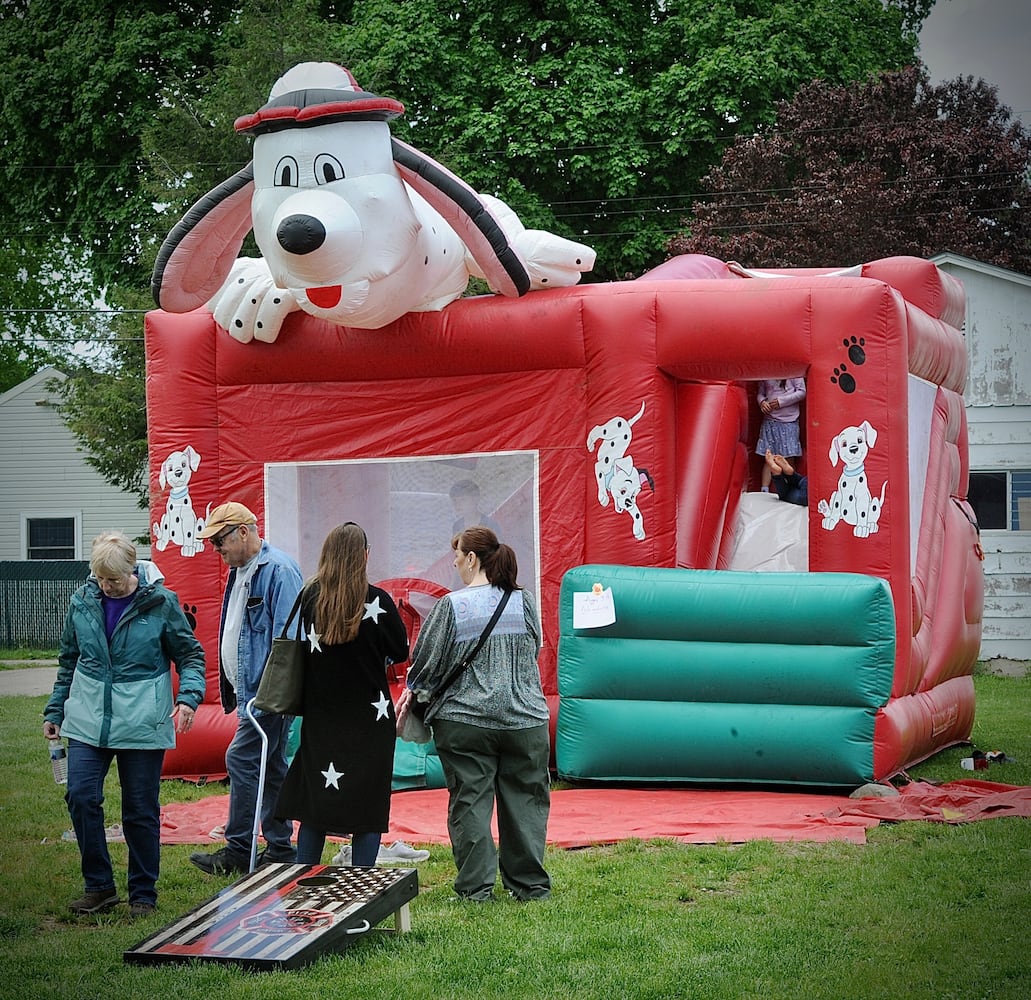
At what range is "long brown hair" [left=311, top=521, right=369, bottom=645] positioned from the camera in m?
5.34

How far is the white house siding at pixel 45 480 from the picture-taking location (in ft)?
80.3

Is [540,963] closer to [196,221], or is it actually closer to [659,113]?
[196,221]

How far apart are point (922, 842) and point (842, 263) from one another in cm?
1418

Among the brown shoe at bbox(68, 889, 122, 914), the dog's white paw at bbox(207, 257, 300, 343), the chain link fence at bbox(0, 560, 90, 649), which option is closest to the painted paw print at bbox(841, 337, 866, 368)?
the dog's white paw at bbox(207, 257, 300, 343)

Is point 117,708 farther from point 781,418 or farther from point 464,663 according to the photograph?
point 781,418

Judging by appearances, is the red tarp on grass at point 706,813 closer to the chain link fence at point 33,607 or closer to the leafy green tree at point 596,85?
the leafy green tree at point 596,85

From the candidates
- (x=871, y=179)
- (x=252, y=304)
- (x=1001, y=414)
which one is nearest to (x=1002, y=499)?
(x=1001, y=414)

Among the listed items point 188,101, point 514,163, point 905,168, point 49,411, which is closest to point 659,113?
point 514,163

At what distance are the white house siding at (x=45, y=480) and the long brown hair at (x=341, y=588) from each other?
19.8m

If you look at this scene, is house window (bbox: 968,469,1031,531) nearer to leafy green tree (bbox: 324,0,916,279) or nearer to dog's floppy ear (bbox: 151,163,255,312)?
leafy green tree (bbox: 324,0,916,279)

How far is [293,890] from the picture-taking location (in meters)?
5.13

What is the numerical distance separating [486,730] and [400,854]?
1.15m

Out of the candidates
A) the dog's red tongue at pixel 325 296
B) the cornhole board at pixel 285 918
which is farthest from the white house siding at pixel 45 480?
the cornhole board at pixel 285 918

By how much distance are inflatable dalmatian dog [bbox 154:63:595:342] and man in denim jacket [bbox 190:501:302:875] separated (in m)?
1.92
